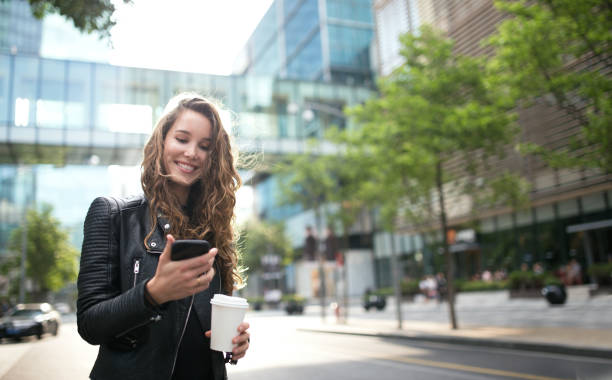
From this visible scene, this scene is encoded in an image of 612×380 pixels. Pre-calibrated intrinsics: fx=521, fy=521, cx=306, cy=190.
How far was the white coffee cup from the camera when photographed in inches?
72.2

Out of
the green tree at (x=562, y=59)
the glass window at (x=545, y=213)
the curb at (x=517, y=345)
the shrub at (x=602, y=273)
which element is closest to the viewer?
the curb at (x=517, y=345)

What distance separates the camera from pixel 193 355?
1928 millimetres

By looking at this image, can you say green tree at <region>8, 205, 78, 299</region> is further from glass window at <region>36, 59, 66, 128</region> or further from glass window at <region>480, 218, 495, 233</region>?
glass window at <region>480, 218, 495, 233</region>

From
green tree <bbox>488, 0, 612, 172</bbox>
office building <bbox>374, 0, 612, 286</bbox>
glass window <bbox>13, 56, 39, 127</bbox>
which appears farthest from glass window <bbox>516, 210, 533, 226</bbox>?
glass window <bbox>13, 56, 39, 127</bbox>

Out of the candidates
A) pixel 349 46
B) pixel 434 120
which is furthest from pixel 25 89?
pixel 349 46

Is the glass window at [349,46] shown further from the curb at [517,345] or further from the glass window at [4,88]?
the curb at [517,345]

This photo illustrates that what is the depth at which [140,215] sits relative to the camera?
1.91m

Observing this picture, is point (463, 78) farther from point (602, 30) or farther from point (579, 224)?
point (579, 224)

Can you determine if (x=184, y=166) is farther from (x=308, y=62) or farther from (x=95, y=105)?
(x=308, y=62)

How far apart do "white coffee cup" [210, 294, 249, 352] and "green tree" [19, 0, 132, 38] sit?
6.00 metres

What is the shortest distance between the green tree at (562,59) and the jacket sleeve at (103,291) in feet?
40.3

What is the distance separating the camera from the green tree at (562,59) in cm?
1189

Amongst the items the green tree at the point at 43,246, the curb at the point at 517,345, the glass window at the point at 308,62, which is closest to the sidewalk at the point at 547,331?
the curb at the point at 517,345

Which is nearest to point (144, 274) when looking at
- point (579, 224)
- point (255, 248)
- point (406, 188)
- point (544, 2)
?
point (544, 2)
